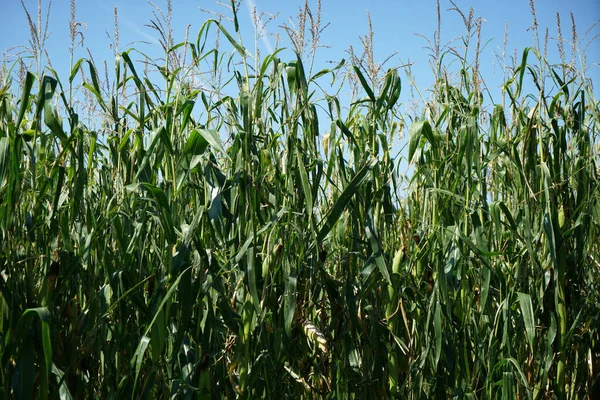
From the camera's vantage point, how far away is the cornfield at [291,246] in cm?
173

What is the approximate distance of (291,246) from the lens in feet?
6.53

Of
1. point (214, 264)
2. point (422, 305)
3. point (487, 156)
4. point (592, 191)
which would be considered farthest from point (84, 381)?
point (592, 191)

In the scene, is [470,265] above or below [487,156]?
below

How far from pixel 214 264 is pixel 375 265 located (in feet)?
1.53

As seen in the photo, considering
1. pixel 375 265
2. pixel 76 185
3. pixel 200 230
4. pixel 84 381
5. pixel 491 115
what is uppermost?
pixel 491 115

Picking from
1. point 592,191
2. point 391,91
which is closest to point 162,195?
point 391,91

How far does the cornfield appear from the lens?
173cm

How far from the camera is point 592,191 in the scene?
227 cm

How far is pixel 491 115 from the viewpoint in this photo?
91.0 inches

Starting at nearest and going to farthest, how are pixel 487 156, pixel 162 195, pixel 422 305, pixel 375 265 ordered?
pixel 162 195 < pixel 375 265 < pixel 422 305 < pixel 487 156

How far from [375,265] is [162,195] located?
2.12 feet

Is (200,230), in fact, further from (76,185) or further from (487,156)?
(487,156)

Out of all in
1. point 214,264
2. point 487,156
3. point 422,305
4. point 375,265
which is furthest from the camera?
point 487,156

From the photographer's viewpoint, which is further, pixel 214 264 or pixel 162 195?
pixel 214 264
